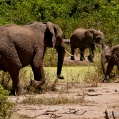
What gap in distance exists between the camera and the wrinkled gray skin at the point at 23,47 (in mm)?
11180

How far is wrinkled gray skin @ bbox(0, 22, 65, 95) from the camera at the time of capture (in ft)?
36.7

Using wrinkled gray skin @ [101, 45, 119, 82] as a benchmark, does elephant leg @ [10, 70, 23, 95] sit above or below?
above

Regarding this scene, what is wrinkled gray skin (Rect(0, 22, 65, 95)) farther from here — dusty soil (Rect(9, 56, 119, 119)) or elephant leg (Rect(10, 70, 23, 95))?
dusty soil (Rect(9, 56, 119, 119))

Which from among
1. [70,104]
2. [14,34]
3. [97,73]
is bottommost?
[97,73]

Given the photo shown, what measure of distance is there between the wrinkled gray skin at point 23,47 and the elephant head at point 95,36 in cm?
900

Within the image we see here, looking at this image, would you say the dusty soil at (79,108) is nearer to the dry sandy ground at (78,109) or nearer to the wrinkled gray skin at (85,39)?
the dry sandy ground at (78,109)

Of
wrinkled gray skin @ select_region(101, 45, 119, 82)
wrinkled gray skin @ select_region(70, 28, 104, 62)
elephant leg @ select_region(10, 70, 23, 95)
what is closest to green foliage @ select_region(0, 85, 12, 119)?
elephant leg @ select_region(10, 70, 23, 95)

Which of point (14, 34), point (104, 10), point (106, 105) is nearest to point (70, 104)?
point (106, 105)

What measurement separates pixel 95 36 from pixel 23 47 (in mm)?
11243

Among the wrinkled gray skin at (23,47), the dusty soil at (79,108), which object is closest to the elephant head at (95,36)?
the wrinkled gray skin at (23,47)

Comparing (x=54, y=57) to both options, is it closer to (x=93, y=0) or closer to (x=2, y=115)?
(x=2, y=115)

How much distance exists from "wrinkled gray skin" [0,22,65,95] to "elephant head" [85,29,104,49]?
900cm

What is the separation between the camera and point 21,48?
A: 37.5 feet

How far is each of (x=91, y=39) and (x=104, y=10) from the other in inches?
362
